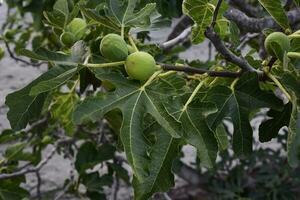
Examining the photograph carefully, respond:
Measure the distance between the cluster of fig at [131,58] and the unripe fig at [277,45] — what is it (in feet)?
0.52

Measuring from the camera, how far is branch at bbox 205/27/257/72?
0.69 meters

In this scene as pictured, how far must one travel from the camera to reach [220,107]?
0.79 metres

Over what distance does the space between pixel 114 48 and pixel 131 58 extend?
1.1 inches

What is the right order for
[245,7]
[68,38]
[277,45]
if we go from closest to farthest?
1. [277,45]
2. [68,38]
3. [245,7]

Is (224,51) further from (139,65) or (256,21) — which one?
(256,21)

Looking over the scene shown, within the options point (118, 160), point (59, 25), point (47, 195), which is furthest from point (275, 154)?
point (59, 25)

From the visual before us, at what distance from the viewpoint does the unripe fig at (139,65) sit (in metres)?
0.69

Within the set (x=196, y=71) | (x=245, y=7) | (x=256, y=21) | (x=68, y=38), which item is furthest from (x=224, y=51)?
(x=245, y=7)

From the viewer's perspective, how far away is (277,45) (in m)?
0.67

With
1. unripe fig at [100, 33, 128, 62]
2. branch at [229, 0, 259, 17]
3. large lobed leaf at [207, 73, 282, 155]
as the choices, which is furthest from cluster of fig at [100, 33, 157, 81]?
branch at [229, 0, 259, 17]

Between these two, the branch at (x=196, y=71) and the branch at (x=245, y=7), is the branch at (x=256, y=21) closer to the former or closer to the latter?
the branch at (x=245, y=7)

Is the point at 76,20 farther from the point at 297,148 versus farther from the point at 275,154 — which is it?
the point at 275,154

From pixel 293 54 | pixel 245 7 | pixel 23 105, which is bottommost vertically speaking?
pixel 245 7

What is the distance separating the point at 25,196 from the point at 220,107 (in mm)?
704
